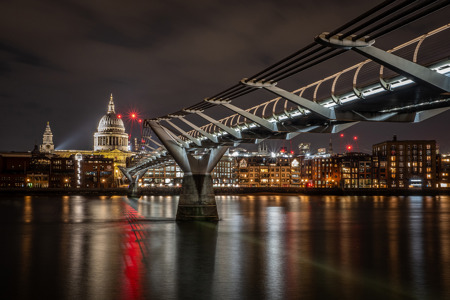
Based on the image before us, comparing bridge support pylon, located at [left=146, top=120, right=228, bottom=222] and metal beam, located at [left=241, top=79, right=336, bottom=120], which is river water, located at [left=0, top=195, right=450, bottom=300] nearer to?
bridge support pylon, located at [left=146, top=120, right=228, bottom=222]

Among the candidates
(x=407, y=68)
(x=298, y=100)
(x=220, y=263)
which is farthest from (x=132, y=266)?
(x=407, y=68)

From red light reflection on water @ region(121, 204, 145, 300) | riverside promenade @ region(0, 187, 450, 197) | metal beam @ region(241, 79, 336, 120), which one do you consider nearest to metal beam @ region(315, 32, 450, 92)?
metal beam @ region(241, 79, 336, 120)

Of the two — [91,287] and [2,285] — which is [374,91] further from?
[2,285]

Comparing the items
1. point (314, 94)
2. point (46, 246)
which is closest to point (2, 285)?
point (46, 246)

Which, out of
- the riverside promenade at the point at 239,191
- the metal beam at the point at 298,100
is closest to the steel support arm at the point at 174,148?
the metal beam at the point at 298,100

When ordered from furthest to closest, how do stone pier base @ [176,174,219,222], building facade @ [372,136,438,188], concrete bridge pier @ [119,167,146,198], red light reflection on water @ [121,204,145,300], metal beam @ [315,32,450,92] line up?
1. building facade @ [372,136,438,188]
2. concrete bridge pier @ [119,167,146,198]
3. stone pier base @ [176,174,219,222]
4. red light reflection on water @ [121,204,145,300]
5. metal beam @ [315,32,450,92]

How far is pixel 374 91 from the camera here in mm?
23062

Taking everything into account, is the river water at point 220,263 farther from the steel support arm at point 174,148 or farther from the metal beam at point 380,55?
the metal beam at point 380,55

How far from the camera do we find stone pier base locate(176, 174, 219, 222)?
46.6m

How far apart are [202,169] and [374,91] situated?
25826mm

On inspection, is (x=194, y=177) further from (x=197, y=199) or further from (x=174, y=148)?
(x=174, y=148)

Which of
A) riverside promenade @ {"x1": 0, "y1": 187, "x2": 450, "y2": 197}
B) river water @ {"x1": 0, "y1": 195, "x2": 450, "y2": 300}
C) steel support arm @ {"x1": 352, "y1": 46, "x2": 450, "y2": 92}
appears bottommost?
river water @ {"x1": 0, "y1": 195, "x2": 450, "y2": 300}

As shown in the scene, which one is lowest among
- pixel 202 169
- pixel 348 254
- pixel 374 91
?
pixel 348 254

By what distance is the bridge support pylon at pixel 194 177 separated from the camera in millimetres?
46719
